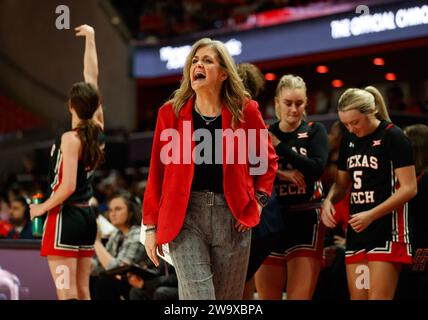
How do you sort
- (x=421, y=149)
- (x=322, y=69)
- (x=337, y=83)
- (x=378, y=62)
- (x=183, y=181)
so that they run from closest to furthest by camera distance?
1. (x=183, y=181)
2. (x=421, y=149)
3. (x=378, y=62)
4. (x=322, y=69)
5. (x=337, y=83)

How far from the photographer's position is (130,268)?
17.9ft

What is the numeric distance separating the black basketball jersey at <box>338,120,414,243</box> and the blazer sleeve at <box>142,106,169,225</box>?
51.5 inches

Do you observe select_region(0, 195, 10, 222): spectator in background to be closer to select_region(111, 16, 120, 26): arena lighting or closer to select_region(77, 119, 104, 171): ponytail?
select_region(111, 16, 120, 26): arena lighting

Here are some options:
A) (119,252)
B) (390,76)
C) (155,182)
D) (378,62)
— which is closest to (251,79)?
(155,182)

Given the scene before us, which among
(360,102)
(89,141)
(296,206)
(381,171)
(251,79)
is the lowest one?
(296,206)

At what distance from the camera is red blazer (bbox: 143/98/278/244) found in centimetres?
341

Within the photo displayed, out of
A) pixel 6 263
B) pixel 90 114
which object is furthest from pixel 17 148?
pixel 90 114

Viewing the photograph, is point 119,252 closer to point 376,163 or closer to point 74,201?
point 74,201

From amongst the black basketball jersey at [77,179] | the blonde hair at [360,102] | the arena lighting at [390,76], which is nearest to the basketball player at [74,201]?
the black basketball jersey at [77,179]

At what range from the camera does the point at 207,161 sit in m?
3.54

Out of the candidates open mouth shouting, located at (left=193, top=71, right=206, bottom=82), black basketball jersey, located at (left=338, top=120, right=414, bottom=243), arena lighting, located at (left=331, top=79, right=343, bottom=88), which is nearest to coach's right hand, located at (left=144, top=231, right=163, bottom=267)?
open mouth shouting, located at (left=193, top=71, right=206, bottom=82)

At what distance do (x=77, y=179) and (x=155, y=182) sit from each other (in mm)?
1126
